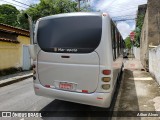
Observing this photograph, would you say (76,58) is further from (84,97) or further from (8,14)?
(8,14)

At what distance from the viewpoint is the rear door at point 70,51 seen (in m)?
4.56

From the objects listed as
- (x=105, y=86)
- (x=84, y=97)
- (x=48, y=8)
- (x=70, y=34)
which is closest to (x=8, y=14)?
(x=48, y=8)

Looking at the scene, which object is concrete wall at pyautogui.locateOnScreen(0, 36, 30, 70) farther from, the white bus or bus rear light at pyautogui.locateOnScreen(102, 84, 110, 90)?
bus rear light at pyautogui.locateOnScreen(102, 84, 110, 90)

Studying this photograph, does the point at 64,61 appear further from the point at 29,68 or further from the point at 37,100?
the point at 29,68

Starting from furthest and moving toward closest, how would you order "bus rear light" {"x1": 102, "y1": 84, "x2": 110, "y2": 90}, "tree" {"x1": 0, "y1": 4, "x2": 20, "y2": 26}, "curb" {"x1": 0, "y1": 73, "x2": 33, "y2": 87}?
"tree" {"x1": 0, "y1": 4, "x2": 20, "y2": 26}
"curb" {"x1": 0, "y1": 73, "x2": 33, "y2": 87}
"bus rear light" {"x1": 102, "y1": 84, "x2": 110, "y2": 90}

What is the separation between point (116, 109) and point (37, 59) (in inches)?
109

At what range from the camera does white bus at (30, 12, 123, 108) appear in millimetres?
4500

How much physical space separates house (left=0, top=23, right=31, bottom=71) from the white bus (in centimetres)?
780

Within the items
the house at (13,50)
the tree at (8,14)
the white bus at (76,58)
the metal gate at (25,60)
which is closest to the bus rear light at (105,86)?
the white bus at (76,58)

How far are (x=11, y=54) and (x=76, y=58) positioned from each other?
961 cm

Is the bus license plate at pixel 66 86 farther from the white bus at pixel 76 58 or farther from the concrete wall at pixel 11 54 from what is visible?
the concrete wall at pixel 11 54

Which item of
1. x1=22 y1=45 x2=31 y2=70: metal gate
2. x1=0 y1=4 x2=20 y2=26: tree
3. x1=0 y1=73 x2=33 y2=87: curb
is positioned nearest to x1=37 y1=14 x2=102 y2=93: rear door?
x1=0 y1=73 x2=33 y2=87: curb

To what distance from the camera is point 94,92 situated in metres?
4.56

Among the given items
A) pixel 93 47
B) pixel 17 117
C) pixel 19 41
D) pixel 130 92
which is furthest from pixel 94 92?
pixel 19 41
